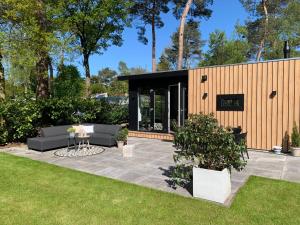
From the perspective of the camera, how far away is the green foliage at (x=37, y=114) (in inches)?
342

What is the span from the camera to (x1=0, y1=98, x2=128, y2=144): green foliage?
868 centimetres

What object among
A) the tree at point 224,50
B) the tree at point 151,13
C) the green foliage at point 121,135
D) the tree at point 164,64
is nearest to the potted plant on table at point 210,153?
the green foliage at point 121,135

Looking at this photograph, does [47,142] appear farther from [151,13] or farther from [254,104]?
[151,13]

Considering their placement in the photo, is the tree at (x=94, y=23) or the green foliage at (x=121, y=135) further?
the tree at (x=94, y=23)

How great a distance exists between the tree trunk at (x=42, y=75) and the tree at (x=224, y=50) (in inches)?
673

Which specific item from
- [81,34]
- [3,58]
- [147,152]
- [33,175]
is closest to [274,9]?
[81,34]

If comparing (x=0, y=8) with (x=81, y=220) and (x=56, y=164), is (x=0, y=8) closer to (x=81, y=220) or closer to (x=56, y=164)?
(x=56, y=164)

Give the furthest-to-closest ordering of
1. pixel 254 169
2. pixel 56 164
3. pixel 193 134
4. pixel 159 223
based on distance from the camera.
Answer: pixel 56 164, pixel 254 169, pixel 193 134, pixel 159 223

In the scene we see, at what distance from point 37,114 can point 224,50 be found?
62.7 ft

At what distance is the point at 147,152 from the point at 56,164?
106 inches

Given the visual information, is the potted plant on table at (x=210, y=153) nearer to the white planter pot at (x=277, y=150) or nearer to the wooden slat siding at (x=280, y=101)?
the white planter pot at (x=277, y=150)

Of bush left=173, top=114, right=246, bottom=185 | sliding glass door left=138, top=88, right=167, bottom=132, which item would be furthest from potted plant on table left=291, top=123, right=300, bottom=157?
sliding glass door left=138, top=88, right=167, bottom=132

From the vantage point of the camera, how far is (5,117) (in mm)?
8672

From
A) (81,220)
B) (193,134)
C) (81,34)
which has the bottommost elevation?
(81,220)
